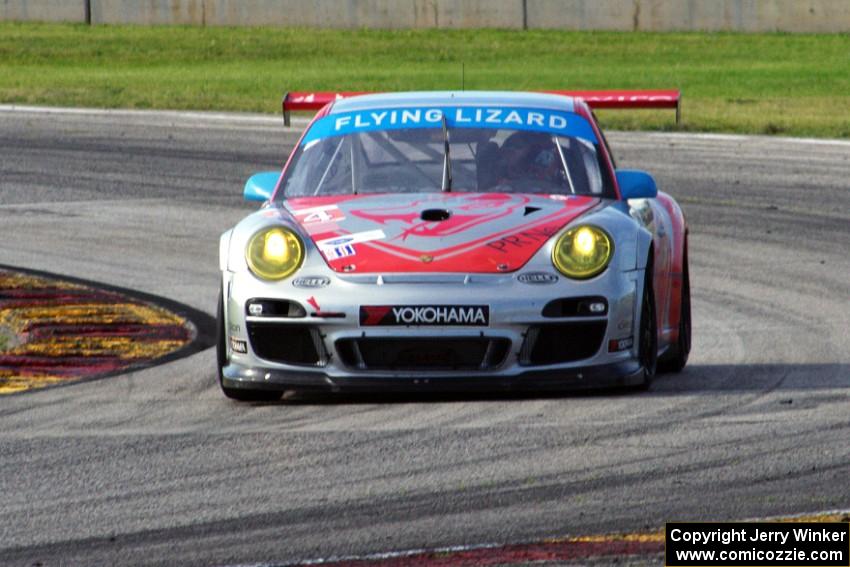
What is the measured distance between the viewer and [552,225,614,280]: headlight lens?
7535mm

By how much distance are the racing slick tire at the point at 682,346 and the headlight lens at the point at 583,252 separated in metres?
1.03

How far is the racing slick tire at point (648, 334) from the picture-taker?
25.3 feet

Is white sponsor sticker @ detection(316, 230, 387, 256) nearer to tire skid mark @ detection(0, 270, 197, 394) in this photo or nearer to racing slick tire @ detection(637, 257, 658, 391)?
racing slick tire @ detection(637, 257, 658, 391)

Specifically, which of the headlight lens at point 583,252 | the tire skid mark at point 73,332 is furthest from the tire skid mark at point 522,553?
the tire skid mark at point 73,332

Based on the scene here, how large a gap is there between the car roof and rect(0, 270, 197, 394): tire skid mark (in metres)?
1.51

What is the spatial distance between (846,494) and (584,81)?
82.8 feet

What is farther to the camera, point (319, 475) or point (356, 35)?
point (356, 35)

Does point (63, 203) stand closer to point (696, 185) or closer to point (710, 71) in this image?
point (696, 185)

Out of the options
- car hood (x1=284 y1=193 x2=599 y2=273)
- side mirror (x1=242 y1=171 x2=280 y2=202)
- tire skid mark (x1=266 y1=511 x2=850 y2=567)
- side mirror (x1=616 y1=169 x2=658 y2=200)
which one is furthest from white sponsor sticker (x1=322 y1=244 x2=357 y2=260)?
tire skid mark (x1=266 y1=511 x2=850 y2=567)

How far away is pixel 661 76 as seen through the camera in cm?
3167


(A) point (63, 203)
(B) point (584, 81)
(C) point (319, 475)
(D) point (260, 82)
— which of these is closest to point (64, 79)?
(D) point (260, 82)

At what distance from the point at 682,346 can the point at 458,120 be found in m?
1.40

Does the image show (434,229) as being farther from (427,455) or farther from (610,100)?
(610,100)

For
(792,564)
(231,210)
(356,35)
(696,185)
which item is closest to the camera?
(792,564)
